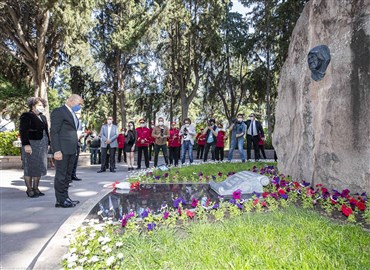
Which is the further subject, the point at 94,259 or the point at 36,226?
the point at 36,226

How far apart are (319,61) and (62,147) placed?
184 inches

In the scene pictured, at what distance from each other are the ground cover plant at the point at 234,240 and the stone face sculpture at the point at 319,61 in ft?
6.61

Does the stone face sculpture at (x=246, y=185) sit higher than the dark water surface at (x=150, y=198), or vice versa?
the stone face sculpture at (x=246, y=185)

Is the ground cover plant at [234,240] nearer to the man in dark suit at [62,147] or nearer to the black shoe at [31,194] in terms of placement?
the man in dark suit at [62,147]

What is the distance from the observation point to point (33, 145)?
617cm

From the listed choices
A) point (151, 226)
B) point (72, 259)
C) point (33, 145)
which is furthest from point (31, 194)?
point (72, 259)

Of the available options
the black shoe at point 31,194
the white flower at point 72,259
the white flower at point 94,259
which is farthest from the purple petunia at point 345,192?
the black shoe at point 31,194

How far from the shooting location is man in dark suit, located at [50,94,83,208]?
5.25 meters

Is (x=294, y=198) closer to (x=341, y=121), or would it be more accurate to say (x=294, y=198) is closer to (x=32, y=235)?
(x=341, y=121)

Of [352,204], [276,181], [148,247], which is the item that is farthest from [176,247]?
[276,181]

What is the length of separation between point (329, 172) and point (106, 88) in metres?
21.9

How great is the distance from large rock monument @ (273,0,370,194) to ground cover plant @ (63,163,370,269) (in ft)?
2.09

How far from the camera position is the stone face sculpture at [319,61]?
4.91 meters

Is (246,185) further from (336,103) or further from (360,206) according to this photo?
(336,103)
